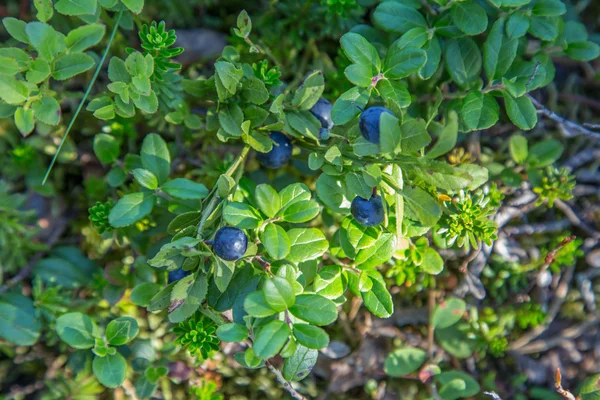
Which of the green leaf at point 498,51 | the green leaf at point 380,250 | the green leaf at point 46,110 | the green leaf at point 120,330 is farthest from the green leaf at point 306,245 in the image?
the green leaf at point 46,110

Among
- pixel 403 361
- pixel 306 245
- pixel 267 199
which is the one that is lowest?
pixel 403 361

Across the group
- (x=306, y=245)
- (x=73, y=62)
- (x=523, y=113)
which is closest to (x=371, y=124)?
(x=306, y=245)

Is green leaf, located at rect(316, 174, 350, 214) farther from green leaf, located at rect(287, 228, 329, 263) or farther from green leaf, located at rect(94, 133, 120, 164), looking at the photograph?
green leaf, located at rect(94, 133, 120, 164)

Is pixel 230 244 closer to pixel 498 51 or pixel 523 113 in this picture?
pixel 523 113

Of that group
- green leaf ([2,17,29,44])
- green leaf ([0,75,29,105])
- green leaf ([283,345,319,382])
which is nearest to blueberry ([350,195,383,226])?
green leaf ([283,345,319,382])

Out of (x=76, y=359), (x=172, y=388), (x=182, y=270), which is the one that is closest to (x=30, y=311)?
(x=76, y=359)
